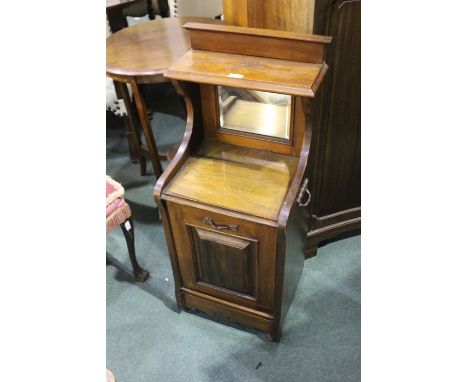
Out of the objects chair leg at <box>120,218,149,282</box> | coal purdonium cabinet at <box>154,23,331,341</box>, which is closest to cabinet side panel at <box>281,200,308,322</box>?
coal purdonium cabinet at <box>154,23,331,341</box>

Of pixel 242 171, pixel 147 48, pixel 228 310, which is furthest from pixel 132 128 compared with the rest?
pixel 228 310

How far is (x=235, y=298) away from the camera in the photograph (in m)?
1.62

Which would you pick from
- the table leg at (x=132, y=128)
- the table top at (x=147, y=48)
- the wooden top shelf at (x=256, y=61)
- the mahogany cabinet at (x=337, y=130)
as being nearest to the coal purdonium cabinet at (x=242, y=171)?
the wooden top shelf at (x=256, y=61)

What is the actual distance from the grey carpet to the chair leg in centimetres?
4

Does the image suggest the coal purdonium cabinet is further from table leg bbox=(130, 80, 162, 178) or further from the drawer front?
table leg bbox=(130, 80, 162, 178)

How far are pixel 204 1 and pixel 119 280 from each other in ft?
A: 5.60

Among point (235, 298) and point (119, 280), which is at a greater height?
point (235, 298)

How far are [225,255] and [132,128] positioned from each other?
3.70 feet

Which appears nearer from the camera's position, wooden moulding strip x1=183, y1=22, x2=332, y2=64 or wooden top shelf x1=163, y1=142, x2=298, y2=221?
wooden moulding strip x1=183, y1=22, x2=332, y2=64

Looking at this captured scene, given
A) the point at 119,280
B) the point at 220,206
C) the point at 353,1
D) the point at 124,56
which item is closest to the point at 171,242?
the point at 220,206

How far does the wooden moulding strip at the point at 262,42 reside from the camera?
123 cm

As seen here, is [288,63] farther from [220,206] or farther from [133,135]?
[133,135]

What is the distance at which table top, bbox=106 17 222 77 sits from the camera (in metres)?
1.77

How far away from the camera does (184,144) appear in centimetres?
149
